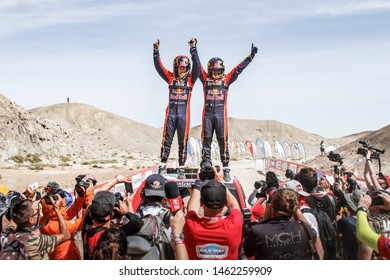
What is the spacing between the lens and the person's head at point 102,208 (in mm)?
4457

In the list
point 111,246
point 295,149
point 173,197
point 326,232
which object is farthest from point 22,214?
point 295,149

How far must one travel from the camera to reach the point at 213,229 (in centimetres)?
446

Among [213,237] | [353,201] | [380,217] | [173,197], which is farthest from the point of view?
[353,201]

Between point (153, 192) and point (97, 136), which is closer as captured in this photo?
point (153, 192)

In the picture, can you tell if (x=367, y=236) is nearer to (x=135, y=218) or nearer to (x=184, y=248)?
(x=184, y=248)

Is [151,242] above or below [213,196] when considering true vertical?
below

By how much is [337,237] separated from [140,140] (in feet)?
415

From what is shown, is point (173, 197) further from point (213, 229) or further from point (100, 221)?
point (100, 221)

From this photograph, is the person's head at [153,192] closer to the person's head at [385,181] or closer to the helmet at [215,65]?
the person's head at [385,181]

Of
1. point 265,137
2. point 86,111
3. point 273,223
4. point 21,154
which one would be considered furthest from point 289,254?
point 265,137

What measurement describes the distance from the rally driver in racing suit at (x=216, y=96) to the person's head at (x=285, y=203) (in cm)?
763

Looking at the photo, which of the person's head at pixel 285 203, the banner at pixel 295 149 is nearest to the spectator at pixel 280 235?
the person's head at pixel 285 203

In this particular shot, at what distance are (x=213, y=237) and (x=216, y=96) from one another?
8.01m

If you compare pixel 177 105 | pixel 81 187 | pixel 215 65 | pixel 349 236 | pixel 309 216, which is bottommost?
pixel 349 236
